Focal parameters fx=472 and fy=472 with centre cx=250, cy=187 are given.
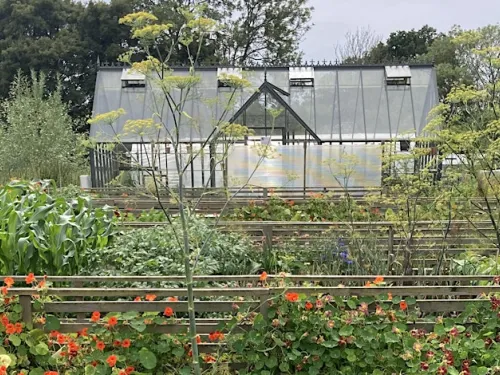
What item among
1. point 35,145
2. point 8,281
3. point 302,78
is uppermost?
point 302,78

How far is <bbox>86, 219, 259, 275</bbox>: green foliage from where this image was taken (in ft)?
9.56

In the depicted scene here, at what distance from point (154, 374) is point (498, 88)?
2829 millimetres

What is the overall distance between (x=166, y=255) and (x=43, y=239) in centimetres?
82

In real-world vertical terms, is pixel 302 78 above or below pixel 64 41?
below

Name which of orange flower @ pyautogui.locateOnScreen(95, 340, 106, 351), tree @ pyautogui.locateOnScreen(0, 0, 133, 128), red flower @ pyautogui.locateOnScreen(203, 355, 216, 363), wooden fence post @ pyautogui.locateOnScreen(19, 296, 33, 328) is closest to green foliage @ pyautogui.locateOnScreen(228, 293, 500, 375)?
red flower @ pyautogui.locateOnScreen(203, 355, 216, 363)

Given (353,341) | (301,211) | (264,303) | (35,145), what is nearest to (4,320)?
(264,303)

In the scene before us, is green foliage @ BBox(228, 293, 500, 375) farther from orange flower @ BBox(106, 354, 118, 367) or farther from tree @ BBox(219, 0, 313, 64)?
tree @ BBox(219, 0, 313, 64)

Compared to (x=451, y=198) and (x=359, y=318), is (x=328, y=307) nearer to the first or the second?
(x=359, y=318)

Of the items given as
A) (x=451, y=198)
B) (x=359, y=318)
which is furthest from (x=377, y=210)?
(x=359, y=318)

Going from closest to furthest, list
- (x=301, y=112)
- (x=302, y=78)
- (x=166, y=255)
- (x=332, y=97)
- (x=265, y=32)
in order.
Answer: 1. (x=166, y=255)
2. (x=301, y=112)
3. (x=332, y=97)
4. (x=302, y=78)
5. (x=265, y=32)

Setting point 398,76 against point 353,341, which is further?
point 398,76

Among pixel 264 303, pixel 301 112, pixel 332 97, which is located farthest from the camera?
pixel 332 97

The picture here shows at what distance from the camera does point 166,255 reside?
3.16 meters

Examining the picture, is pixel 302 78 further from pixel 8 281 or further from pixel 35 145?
pixel 8 281
